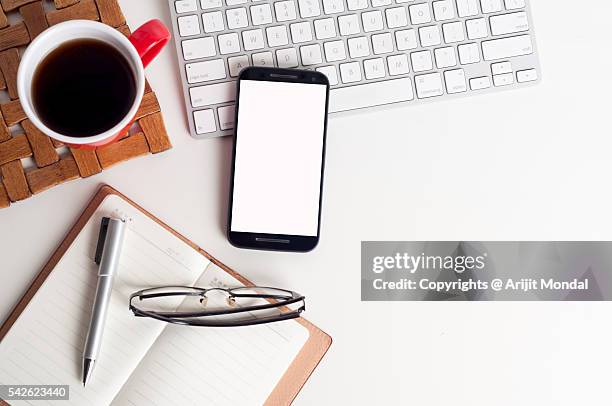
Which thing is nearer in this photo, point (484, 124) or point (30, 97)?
point (30, 97)

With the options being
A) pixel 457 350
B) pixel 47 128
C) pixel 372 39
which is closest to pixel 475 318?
pixel 457 350

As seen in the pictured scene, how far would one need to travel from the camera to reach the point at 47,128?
0.58 meters

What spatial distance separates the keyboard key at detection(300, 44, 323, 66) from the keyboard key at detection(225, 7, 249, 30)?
0.07 m

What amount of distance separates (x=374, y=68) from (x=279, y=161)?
145 mm

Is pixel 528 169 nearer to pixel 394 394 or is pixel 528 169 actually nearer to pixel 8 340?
pixel 394 394

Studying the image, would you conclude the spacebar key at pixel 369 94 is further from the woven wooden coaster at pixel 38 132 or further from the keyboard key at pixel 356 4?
the woven wooden coaster at pixel 38 132

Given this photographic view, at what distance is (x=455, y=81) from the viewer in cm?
74

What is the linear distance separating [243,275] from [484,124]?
1.06 ft

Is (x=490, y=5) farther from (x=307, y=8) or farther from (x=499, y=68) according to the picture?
(x=307, y=8)

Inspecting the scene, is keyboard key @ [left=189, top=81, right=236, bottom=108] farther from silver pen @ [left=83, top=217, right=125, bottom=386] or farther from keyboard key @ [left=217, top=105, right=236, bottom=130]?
silver pen @ [left=83, top=217, right=125, bottom=386]

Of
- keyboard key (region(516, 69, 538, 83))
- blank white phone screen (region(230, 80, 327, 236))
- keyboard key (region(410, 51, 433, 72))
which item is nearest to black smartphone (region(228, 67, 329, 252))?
blank white phone screen (region(230, 80, 327, 236))

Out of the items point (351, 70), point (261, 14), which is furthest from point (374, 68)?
point (261, 14)

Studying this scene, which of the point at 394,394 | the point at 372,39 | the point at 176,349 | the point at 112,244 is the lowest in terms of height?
the point at 394,394

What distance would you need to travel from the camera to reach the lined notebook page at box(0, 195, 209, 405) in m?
0.70
